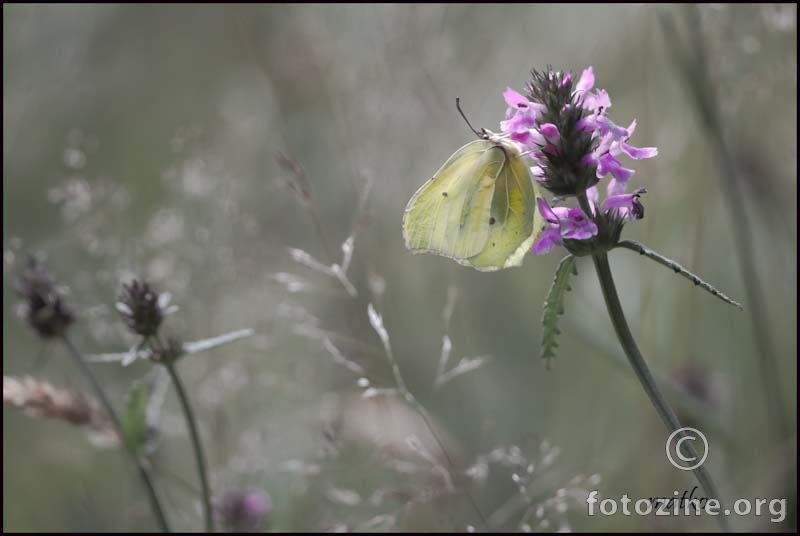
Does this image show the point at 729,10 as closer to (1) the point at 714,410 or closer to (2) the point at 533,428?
(1) the point at 714,410

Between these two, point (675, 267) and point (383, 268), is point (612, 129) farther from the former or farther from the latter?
point (383, 268)

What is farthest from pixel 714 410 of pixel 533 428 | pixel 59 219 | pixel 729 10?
pixel 59 219

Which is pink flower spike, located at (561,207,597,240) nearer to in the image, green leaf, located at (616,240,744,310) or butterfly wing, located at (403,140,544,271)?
green leaf, located at (616,240,744,310)

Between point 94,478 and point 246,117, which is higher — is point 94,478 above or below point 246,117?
below

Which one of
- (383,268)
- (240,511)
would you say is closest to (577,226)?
(240,511)

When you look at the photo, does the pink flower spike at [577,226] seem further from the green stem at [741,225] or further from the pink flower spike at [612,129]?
the green stem at [741,225]

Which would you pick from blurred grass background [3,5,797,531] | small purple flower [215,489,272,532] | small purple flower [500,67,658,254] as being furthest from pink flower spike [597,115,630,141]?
small purple flower [215,489,272,532]
